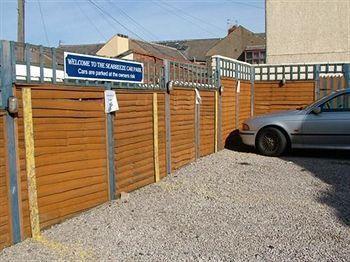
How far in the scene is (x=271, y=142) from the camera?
10250mm

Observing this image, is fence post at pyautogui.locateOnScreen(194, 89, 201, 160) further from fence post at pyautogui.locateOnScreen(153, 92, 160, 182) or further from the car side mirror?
the car side mirror

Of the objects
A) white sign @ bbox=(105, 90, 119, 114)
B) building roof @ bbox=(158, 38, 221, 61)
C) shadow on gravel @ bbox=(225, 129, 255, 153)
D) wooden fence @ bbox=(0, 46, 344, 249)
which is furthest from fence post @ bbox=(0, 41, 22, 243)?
building roof @ bbox=(158, 38, 221, 61)

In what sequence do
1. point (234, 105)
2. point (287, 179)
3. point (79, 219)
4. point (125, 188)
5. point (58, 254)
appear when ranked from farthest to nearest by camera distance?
1. point (234, 105)
2. point (287, 179)
3. point (125, 188)
4. point (79, 219)
5. point (58, 254)

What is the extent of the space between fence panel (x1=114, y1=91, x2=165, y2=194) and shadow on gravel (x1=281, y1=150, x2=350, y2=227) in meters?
2.56

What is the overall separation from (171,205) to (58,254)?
79.7 inches

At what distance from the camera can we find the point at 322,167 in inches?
342

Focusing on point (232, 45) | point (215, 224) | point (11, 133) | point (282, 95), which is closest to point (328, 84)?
point (282, 95)

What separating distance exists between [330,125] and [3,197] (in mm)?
7204

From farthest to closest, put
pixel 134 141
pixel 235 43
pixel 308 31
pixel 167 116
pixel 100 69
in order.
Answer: pixel 235 43 → pixel 308 31 → pixel 167 116 → pixel 134 141 → pixel 100 69

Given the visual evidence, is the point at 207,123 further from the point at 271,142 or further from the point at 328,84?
the point at 328,84

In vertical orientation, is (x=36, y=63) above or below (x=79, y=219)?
above

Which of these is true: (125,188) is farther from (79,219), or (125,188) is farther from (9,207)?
(9,207)

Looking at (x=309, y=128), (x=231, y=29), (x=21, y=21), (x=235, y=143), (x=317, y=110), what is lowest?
(x=235, y=143)

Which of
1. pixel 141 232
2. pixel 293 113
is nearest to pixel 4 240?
pixel 141 232
